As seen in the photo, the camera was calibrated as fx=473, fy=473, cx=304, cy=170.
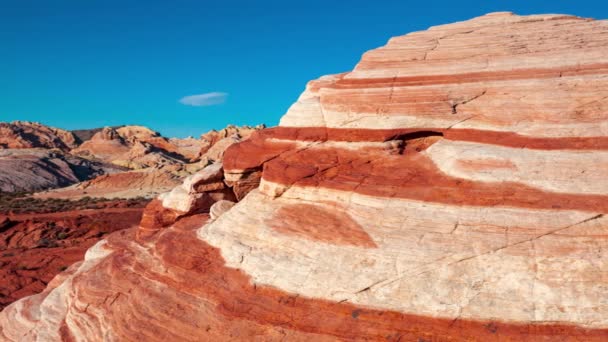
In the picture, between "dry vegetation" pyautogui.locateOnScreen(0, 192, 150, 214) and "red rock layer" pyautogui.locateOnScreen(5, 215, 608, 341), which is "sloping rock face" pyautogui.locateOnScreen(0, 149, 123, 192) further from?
"red rock layer" pyautogui.locateOnScreen(5, 215, 608, 341)

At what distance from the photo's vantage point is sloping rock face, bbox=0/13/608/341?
26.6 feet

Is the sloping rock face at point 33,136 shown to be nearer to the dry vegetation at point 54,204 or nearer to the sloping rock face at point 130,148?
the sloping rock face at point 130,148

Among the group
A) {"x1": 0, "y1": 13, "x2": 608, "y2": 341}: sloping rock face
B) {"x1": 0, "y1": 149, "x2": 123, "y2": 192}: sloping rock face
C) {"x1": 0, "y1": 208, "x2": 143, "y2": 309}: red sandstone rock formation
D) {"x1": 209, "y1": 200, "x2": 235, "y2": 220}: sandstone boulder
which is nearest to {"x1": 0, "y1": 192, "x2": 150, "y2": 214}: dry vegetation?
{"x1": 0, "y1": 208, "x2": 143, "y2": 309}: red sandstone rock formation

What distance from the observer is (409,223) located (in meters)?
9.38

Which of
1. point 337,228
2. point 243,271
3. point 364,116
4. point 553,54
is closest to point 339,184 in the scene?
point 337,228

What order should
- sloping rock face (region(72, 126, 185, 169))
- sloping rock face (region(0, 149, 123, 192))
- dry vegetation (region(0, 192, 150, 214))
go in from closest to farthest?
dry vegetation (region(0, 192, 150, 214))
sloping rock face (region(0, 149, 123, 192))
sloping rock face (region(72, 126, 185, 169))

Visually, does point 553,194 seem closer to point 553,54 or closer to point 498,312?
point 498,312

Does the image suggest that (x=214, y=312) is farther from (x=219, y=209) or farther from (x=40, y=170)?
(x=40, y=170)

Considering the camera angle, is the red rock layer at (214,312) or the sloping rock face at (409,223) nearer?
the red rock layer at (214,312)

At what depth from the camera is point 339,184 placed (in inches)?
427

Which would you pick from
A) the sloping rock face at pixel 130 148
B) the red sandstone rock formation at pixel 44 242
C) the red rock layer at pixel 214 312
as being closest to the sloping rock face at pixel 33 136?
the sloping rock face at pixel 130 148

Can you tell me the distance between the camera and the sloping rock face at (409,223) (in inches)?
319

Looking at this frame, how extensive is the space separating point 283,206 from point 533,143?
Result: 224 inches

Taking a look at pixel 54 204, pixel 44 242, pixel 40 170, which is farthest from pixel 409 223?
pixel 40 170
